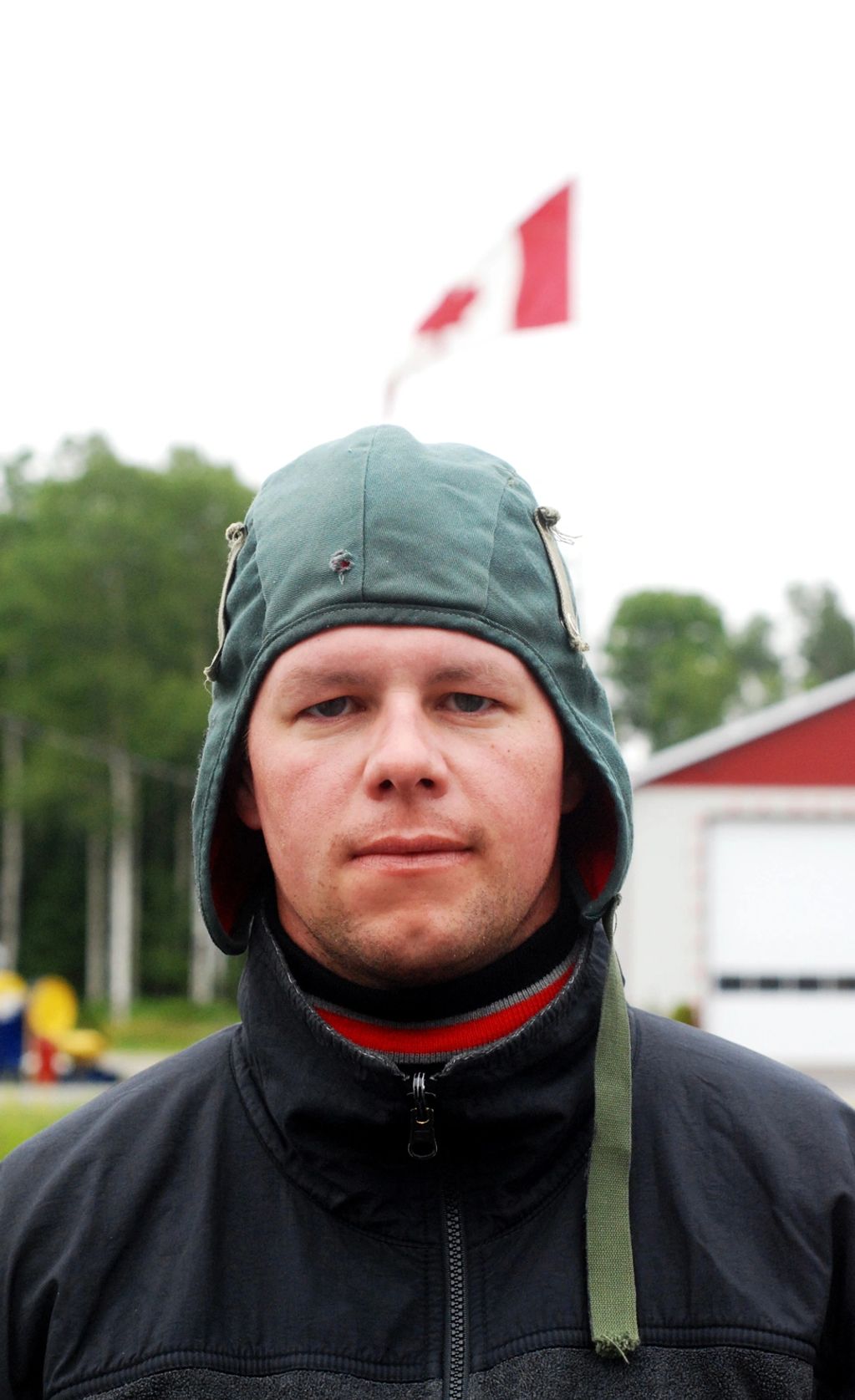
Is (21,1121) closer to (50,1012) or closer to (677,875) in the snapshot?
(50,1012)

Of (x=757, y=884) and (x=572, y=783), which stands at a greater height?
(x=572, y=783)

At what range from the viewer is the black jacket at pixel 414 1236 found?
64.1 inches

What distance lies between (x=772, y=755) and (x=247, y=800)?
14226mm

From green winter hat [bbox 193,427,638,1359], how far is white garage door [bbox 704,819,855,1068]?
13631 mm

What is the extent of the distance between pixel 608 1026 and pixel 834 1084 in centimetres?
1388

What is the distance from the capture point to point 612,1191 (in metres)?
1.70

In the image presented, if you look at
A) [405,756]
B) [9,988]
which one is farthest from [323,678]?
[9,988]

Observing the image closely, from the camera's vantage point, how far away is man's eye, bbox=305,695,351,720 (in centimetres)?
175

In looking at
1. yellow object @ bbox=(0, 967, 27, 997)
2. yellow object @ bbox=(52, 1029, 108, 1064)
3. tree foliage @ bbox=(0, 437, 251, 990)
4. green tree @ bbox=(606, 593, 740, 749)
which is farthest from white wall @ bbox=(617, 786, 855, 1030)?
green tree @ bbox=(606, 593, 740, 749)

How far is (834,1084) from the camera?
14719 mm

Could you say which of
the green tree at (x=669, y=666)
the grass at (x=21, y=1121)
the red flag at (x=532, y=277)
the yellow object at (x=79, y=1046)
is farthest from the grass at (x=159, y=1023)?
the green tree at (x=669, y=666)

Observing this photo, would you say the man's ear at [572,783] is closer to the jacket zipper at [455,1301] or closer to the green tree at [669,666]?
the jacket zipper at [455,1301]

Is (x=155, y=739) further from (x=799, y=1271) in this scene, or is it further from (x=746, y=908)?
(x=799, y=1271)

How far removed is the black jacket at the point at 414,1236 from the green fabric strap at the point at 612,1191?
0.03m
